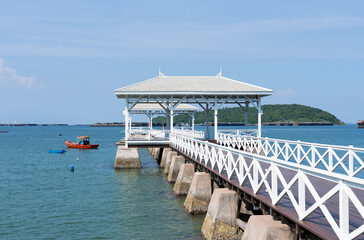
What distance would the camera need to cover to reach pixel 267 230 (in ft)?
26.0

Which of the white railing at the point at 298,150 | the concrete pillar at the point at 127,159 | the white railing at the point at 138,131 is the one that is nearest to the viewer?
the white railing at the point at 298,150

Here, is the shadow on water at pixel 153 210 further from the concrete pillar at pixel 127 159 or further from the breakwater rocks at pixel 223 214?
the concrete pillar at pixel 127 159

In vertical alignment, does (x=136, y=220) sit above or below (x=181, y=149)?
below

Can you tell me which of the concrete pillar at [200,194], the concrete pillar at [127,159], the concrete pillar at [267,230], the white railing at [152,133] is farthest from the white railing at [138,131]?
the concrete pillar at [267,230]

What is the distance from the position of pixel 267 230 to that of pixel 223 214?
13.1 ft

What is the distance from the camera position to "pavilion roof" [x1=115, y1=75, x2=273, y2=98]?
2764cm

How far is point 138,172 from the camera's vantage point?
1139 inches

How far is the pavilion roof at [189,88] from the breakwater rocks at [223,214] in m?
9.13

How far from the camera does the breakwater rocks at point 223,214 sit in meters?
8.09

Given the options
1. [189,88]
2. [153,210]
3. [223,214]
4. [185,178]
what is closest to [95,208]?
[153,210]

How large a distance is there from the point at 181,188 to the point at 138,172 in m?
9.87

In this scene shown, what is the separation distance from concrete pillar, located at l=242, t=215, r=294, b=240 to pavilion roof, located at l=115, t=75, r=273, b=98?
764 inches

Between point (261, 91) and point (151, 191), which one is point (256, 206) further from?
point (261, 91)

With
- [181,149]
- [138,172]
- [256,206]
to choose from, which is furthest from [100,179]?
[256,206]
